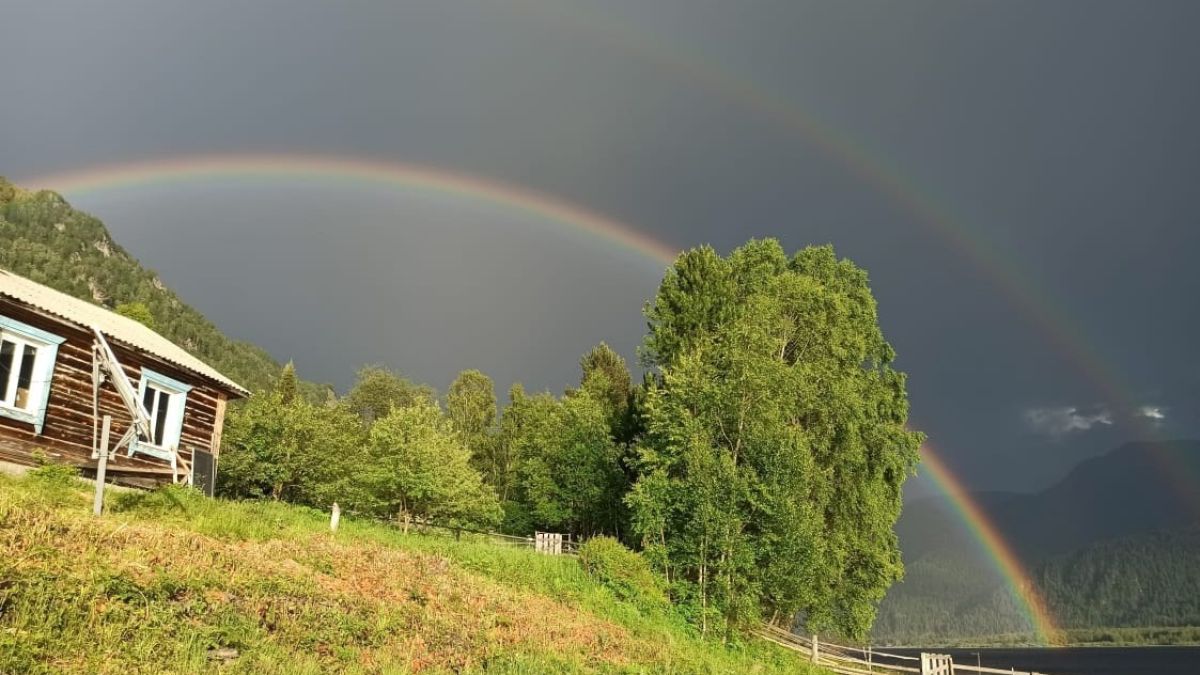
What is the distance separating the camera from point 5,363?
18000 mm

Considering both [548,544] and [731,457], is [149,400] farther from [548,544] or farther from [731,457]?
[731,457]

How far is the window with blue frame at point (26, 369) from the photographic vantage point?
58.8 ft

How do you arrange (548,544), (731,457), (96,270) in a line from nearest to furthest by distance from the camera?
(731,457) < (548,544) < (96,270)

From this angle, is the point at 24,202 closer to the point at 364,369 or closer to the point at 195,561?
the point at 364,369

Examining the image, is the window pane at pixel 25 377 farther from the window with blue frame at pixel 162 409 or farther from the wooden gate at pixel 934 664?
the wooden gate at pixel 934 664

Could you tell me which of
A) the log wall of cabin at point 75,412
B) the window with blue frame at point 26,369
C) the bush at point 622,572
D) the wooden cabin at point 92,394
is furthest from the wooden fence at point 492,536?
the window with blue frame at point 26,369

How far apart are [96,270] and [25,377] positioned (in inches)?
4952

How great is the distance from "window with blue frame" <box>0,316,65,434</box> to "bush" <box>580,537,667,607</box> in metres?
17.0

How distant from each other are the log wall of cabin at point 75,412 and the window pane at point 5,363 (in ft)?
2.17

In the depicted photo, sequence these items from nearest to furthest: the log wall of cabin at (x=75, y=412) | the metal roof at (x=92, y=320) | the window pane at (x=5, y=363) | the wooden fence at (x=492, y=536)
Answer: the window pane at (x=5, y=363) → the log wall of cabin at (x=75, y=412) → the metal roof at (x=92, y=320) → the wooden fence at (x=492, y=536)

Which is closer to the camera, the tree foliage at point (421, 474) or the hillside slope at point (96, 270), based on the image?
the tree foliage at point (421, 474)

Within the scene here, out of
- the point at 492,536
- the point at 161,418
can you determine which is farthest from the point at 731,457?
the point at 161,418

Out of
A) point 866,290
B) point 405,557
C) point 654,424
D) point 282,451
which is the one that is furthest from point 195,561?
point 866,290

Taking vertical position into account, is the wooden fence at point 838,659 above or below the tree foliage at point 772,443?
below
